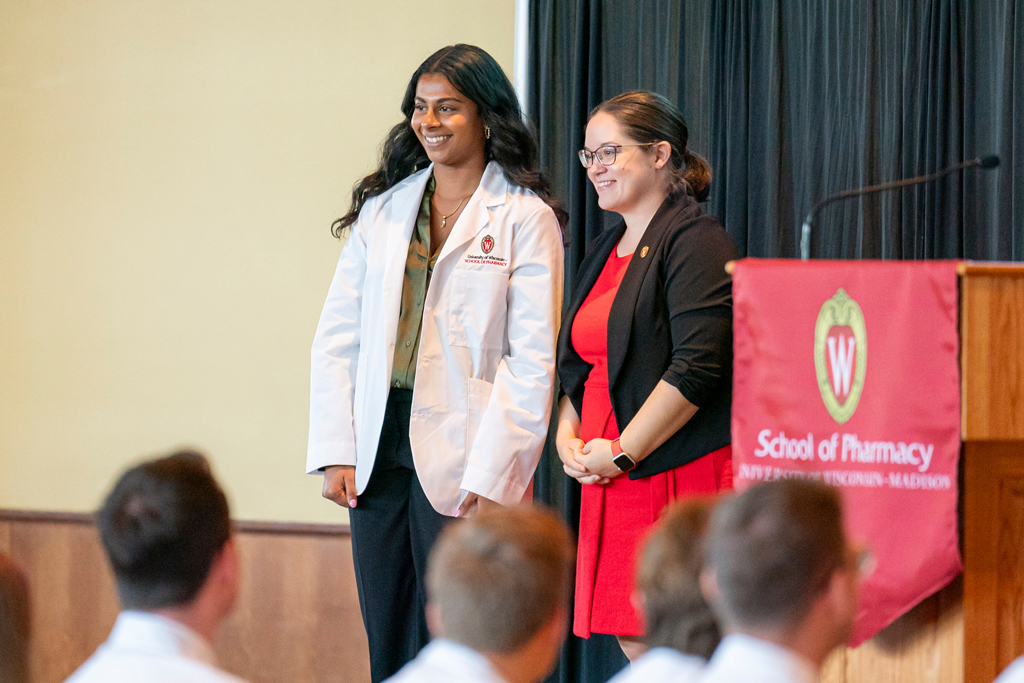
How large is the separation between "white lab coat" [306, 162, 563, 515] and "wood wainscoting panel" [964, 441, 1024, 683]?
94 centimetres

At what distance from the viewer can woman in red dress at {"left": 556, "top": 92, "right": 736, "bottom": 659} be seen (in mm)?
2156

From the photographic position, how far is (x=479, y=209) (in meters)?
2.42

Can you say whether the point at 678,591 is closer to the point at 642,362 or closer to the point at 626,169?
the point at 642,362

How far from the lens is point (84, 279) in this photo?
3676 mm

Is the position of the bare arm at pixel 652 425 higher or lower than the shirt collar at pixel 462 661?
higher

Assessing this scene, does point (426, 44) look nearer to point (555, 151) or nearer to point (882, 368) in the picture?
point (555, 151)

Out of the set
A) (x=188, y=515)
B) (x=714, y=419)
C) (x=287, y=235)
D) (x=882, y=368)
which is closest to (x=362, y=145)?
(x=287, y=235)

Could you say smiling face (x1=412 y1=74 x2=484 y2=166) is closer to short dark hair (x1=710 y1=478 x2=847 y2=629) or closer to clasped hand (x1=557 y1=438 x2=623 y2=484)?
clasped hand (x1=557 y1=438 x2=623 y2=484)

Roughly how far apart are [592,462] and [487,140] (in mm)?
869

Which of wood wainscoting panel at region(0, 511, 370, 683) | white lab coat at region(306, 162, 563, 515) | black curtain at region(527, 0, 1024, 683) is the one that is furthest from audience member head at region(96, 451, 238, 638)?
wood wainscoting panel at region(0, 511, 370, 683)

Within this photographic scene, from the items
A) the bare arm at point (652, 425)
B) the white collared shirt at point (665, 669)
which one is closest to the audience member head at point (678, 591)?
the white collared shirt at point (665, 669)

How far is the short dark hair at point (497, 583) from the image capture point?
3.96ft

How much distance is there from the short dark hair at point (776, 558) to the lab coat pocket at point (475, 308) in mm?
1266

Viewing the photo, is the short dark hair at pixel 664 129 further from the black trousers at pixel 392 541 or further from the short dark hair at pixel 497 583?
the short dark hair at pixel 497 583
